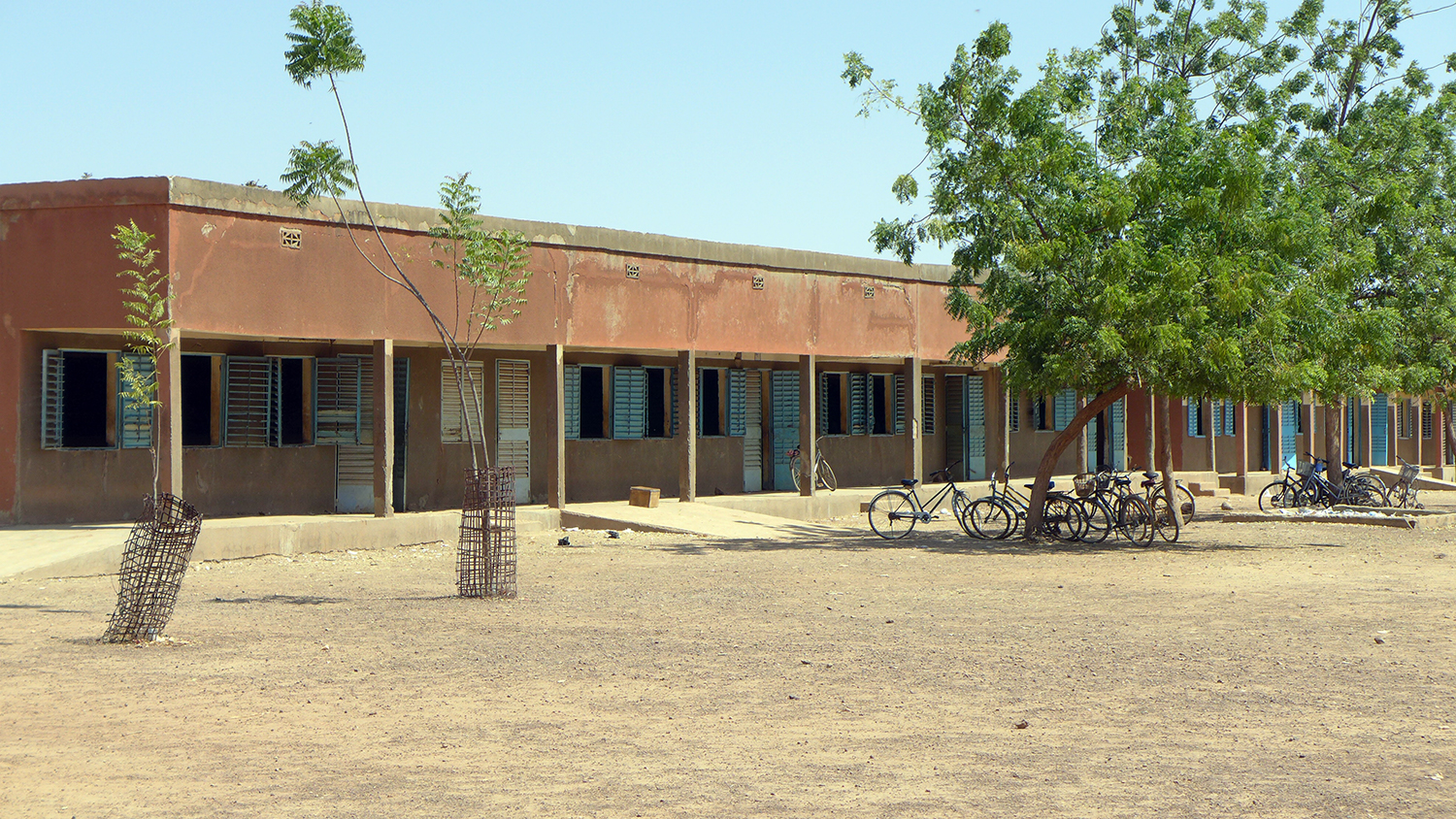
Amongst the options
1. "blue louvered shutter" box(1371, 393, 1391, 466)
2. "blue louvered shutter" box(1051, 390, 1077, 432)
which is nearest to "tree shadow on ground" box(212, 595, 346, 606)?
"blue louvered shutter" box(1051, 390, 1077, 432)

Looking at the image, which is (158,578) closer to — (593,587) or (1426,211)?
(593,587)

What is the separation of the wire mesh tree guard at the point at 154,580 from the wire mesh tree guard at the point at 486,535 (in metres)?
2.66

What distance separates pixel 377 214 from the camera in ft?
53.7

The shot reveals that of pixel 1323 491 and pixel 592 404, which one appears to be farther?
pixel 1323 491

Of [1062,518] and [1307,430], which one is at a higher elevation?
[1307,430]

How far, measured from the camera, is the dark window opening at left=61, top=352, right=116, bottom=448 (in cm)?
1550

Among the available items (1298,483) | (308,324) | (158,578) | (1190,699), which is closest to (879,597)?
(1190,699)

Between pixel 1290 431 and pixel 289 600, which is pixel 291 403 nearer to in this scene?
pixel 289 600

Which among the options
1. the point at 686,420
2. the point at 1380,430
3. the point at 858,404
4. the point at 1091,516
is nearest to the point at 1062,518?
the point at 1091,516

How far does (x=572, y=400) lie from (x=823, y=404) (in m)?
5.62

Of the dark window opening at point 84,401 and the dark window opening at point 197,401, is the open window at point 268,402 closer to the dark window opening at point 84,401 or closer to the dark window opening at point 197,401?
the dark window opening at point 197,401

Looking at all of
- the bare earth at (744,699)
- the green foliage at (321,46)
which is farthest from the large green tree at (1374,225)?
the green foliage at (321,46)

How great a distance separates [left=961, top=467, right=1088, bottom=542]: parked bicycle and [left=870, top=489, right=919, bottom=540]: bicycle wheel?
2.47ft

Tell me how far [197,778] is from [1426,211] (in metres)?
19.6
